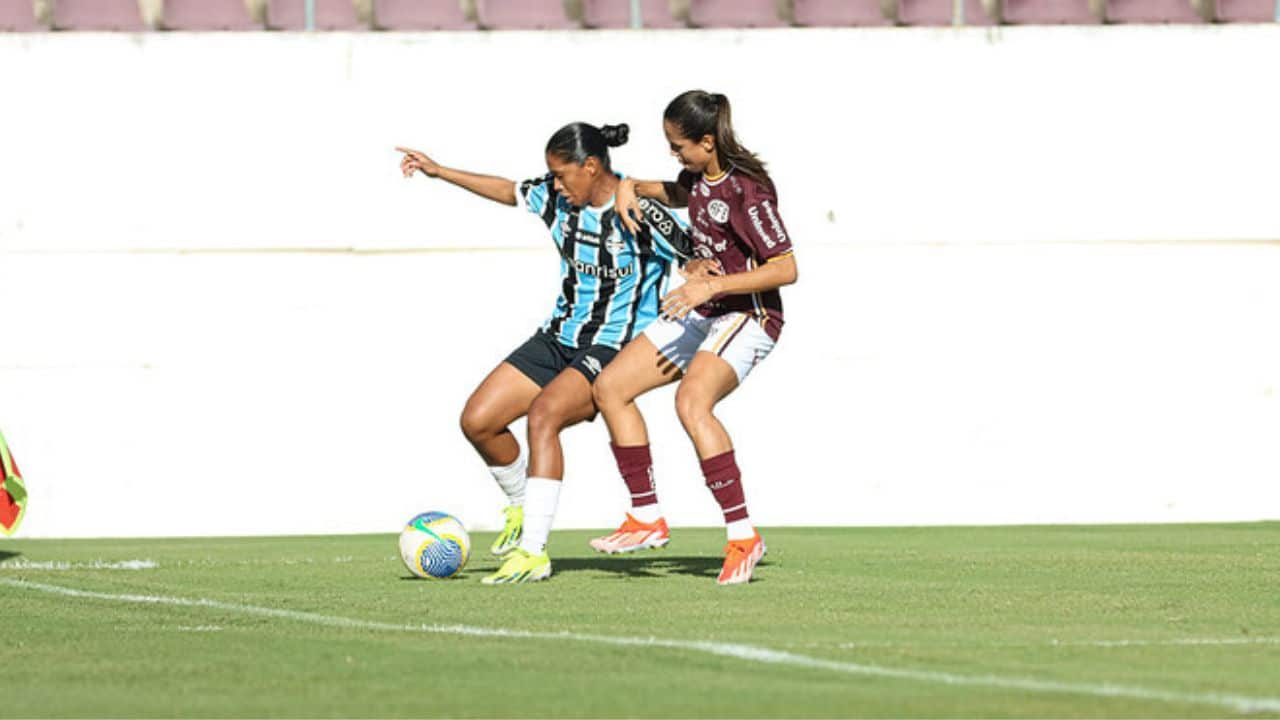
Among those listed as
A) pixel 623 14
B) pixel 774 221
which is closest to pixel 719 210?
pixel 774 221

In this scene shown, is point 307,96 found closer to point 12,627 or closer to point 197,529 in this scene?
point 197,529

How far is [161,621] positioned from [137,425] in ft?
22.3

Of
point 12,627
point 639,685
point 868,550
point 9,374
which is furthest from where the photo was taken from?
point 9,374

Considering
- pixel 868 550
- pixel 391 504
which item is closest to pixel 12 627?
pixel 868 550

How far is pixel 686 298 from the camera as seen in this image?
6574 millimetres

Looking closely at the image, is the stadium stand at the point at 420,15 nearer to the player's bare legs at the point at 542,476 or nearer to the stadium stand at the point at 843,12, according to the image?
the stadium stand at the point at 843,12

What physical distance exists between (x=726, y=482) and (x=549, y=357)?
46.4 inches

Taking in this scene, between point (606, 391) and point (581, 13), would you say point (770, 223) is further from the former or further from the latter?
point (581, 13)

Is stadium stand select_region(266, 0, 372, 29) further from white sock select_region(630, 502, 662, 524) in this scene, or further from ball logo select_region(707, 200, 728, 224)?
ball logo select_region(707, 200, 728, 224)

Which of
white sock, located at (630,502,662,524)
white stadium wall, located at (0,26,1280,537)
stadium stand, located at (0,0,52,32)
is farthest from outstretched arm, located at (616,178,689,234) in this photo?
stadium stand, located at (0,0,52,32)

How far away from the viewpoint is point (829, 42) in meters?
12.7

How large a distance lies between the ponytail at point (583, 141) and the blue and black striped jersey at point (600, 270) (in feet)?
0.91

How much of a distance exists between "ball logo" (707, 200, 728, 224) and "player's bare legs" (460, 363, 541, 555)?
42.7 inches

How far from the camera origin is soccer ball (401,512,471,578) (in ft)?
24.0
